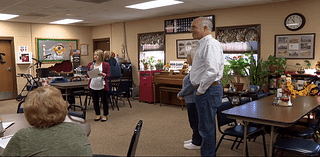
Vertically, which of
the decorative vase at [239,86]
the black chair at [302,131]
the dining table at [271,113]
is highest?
the dining table at [271,113]

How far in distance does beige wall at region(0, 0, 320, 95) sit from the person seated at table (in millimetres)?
5655

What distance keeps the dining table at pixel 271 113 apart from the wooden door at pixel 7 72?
27.4 feet

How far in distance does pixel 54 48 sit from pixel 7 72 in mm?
1761

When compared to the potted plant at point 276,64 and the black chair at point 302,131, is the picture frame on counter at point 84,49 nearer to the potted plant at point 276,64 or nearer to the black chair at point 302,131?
the potted plant at point 276,64

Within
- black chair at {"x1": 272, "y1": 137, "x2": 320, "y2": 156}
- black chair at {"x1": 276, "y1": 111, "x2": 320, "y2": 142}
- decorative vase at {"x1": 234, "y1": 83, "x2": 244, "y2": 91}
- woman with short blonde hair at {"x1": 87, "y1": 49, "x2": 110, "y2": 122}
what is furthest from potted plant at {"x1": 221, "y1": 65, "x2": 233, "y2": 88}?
black chair at {"x1": 272, "y1": 137, "x2": 320, "y2": 156}

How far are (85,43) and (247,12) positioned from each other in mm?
6697

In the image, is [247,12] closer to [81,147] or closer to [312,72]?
[312,72]

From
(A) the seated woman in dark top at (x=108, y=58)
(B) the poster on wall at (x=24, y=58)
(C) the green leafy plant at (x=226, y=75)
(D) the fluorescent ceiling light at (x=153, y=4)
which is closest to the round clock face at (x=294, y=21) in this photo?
(C) the green leafy plant at (x=226, y=75)

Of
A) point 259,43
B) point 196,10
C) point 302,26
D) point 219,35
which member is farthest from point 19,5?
point 302,26

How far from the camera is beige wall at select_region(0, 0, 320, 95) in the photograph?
5797mm

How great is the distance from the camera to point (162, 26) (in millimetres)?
8383

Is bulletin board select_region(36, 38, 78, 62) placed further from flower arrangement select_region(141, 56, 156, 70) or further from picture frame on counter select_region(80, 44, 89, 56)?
flower arrangement select_region(141, 56, 156, 70)

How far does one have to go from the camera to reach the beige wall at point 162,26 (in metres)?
5.80

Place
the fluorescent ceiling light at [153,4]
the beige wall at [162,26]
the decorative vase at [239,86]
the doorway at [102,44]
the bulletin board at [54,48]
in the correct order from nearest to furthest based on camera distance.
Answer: the beige wall at [162,26]
the fluorescent ceiling light at [153,4]
the decorative vase at [239,86]
the bulletin board at [54,48]
the doorway at [102,44]
